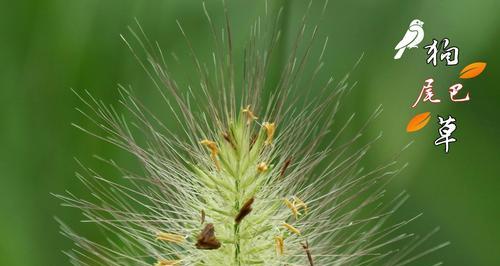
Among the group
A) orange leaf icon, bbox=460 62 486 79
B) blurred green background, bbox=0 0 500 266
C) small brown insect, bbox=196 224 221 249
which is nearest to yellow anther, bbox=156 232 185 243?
small brown insect, bbox=196 224 221 249

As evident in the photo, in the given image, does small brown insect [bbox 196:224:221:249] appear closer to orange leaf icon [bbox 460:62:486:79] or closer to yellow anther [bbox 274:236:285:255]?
yellow anther [bbox 274:236:285:255]

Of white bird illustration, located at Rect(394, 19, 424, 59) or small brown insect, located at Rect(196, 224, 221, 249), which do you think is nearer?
small brown insect, located at Rect(196, 224, 221, 249)

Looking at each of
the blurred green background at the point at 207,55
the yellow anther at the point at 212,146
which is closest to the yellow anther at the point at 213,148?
the yellow anther at the point at 212,146

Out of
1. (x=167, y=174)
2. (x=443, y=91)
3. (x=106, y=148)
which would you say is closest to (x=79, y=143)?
(x=106, y=148)

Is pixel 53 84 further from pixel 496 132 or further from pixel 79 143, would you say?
pixel 496 132

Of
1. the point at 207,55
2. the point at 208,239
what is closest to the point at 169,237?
the point at 208,239

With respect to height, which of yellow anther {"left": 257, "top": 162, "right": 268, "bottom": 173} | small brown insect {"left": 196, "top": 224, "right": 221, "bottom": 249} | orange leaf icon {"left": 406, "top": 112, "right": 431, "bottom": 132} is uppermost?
orange leaf icon {"left": 406, "top": 112, "right": 431, "bottom": 132}
